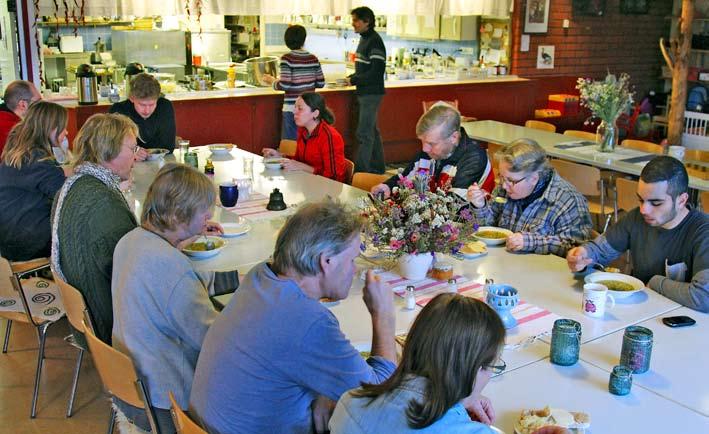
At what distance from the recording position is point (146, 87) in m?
→ 5.05

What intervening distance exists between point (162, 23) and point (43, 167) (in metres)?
5.63

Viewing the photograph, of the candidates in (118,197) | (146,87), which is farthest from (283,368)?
(146,87)

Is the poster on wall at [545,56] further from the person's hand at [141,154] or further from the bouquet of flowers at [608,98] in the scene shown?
the person's hand at [141,154]

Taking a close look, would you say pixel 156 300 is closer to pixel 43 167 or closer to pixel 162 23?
pixel 43 167

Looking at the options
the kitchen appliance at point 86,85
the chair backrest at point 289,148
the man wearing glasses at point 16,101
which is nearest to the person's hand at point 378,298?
the chair backrest at point 289,148

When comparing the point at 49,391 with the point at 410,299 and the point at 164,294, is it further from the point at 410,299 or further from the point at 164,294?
the point at 410,299

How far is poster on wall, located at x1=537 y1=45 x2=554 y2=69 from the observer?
30.7 ft

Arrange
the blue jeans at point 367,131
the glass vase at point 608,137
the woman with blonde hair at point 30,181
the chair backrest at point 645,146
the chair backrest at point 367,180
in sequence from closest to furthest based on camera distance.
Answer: the woman with blonde hair at point 30,181 → the chair backrest at point 367,180 → the glass vase at point 608,137 → the chair backrest at point 645,146 → the blue jeans at point 367,131

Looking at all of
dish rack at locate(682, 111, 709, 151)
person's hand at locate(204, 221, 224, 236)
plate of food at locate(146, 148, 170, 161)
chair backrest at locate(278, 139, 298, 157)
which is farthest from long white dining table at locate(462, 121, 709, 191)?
person's hand at locate(204, 221, 224, 236)

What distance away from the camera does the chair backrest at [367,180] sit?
14.6 feet

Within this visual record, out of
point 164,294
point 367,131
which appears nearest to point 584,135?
point 367,131

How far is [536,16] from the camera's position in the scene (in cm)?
916

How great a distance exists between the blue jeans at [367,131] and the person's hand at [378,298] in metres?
5.47

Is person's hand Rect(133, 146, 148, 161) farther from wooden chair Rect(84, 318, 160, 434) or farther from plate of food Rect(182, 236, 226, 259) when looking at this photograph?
wooden chair Rect(84, 318, 160, 434)
